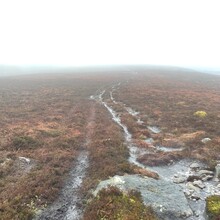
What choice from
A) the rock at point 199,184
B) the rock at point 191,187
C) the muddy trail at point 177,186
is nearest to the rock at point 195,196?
the muddy trail at point 177,186

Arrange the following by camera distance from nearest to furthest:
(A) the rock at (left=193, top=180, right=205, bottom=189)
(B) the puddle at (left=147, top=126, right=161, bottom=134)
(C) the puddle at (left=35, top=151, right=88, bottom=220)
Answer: (C) the puddle at (left=35, top=151, right=88, bottom=220) → (A) the rock at (left=193, top=180, right=205, bottom=189) → (B) the puddle at (left=147, top=126, right=161, bottom=134)

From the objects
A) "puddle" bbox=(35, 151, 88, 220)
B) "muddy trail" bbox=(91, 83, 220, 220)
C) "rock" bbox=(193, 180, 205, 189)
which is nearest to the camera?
"puddle" bbox=(35, 151, 88, 220)

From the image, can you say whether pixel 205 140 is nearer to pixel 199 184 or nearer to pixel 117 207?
pixel 199 184

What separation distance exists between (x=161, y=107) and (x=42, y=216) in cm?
3352

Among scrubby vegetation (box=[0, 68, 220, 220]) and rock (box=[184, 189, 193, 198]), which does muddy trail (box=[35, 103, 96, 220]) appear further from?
rock (box=[184, 189, 193, 198])

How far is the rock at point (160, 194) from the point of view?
12766mm

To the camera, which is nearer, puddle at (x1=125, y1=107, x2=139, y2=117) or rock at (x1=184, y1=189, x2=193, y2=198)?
rock at (x1=184, y1=189, x2=193, y2=198)

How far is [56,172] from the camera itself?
17672 millimetres

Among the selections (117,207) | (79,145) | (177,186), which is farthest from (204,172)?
(79,145)

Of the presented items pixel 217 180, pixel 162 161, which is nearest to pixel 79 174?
pixel 162 161

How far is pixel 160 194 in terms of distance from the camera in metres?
14.2

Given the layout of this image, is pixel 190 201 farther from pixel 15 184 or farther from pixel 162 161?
pixel 15 184

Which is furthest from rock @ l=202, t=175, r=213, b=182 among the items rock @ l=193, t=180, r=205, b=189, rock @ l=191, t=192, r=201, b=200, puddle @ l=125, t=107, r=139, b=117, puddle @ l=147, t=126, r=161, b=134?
puddle @ l=125, t=107, r=139, b=117

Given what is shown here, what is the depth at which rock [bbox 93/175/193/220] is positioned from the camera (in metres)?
12.8
